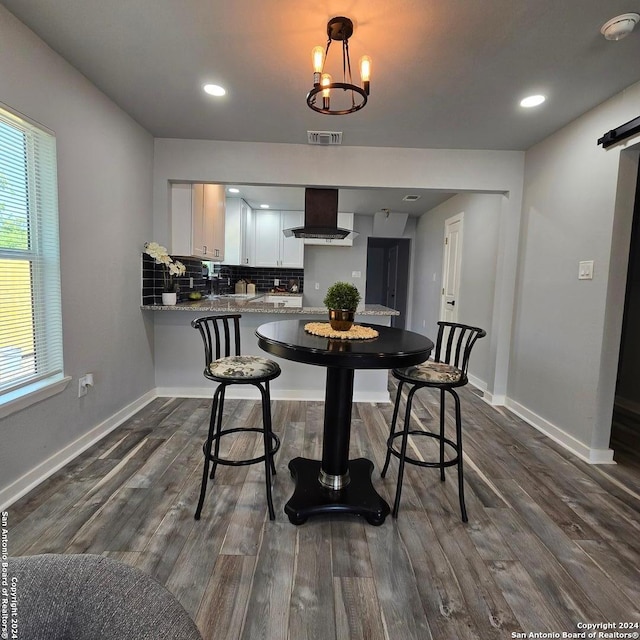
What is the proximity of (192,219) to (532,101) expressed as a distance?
2.80 meters

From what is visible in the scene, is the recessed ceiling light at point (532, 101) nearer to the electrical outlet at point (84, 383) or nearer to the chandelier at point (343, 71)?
the chandelier at point (343, 71)

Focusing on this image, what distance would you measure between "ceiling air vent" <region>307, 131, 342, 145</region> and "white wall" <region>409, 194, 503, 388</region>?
5.85 ft

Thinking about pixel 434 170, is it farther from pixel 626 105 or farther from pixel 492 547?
pixel 492 547

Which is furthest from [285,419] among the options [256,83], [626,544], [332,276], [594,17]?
[332,276]

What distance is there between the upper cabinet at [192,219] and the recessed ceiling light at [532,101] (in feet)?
8.84

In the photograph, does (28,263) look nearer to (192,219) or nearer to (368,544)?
(192,219)

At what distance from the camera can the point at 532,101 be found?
7.63 feet

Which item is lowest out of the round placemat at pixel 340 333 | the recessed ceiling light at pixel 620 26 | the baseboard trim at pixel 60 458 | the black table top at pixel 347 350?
the baseboard trim at pixel 60 458

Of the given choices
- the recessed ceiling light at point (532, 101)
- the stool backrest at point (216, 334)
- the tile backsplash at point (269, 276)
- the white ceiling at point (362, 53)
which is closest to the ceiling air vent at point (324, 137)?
the white ceiling at point (362, 53)

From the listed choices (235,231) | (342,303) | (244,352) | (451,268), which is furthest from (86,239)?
(451,268)

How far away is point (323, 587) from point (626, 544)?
1401 millimetres

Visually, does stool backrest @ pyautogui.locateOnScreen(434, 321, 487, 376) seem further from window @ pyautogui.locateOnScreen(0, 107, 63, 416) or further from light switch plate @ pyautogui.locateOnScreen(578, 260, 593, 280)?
window @ pyautogui.locateOnScreen(0, 107, 63, 416)

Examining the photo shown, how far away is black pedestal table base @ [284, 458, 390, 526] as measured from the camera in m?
1.67

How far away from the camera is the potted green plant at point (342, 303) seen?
1.75 meters
